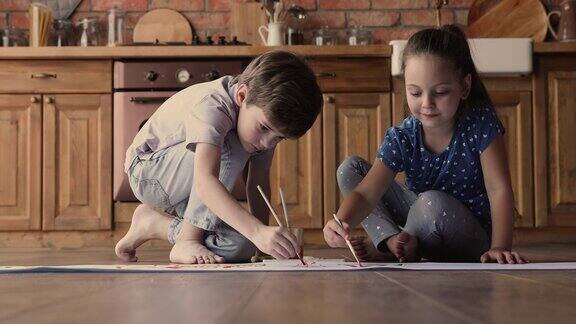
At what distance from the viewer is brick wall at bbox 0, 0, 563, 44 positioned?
3.98m

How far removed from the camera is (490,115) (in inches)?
74.4

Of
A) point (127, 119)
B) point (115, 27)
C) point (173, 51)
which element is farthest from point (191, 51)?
point (115, 27)

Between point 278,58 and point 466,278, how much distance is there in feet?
2.46

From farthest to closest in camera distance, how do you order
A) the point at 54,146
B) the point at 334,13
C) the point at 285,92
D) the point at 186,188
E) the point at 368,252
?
the point at 334,13 < the point at 54,146 < the point at 186,188 < the point at 368,252 < the point at 285,92

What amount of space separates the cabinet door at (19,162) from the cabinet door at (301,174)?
3.22ft

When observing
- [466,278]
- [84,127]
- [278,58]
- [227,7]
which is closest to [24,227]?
[84,127]

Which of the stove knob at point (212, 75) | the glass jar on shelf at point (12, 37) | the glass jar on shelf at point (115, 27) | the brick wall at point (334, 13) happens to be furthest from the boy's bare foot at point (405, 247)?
the glass jar on shelf at point (12, 37)

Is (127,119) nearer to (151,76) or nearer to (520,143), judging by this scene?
(151,76)

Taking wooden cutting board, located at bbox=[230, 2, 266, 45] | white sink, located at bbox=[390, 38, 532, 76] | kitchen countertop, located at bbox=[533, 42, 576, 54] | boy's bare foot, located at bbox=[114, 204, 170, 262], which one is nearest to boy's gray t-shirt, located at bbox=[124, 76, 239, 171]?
boy's bare foot, located at bbox=[114, 204, 170, 262]

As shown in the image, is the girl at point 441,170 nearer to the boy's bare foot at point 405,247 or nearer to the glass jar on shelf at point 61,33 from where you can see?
the boy's bare foot at point 405,247

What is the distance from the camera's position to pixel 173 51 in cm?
338

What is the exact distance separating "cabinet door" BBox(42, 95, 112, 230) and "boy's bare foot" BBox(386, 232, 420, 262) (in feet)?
6.02

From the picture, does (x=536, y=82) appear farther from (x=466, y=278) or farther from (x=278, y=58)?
(x=466, y=278)

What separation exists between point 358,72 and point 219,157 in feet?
5.75
